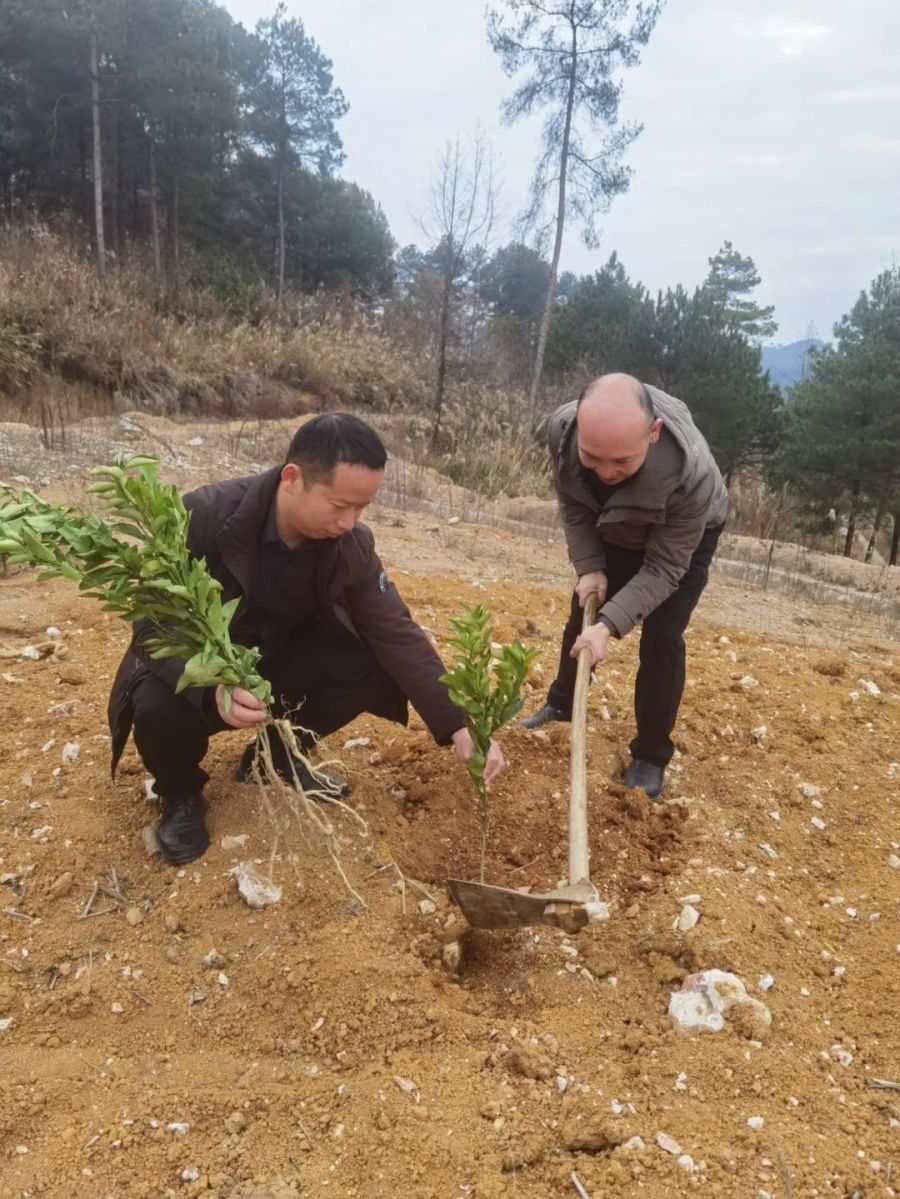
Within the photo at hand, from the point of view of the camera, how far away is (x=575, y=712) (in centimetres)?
233

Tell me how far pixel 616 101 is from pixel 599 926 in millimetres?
15666

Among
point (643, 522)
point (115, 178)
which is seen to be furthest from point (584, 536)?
point (115, 178)

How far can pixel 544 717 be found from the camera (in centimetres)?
343

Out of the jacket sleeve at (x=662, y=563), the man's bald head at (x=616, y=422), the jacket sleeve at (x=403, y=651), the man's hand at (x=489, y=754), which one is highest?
the man's bald head at (x=616, y=422)

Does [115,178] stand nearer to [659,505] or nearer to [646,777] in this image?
[659,505]

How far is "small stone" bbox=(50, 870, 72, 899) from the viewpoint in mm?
2287

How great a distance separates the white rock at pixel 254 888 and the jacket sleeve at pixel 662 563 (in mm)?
1294

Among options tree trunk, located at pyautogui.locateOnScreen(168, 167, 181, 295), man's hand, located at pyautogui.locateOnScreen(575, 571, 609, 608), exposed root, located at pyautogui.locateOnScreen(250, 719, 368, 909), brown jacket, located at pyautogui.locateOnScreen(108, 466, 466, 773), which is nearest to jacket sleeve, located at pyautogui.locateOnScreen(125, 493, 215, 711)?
brown jacket, located at pyautogui.locateOnScreen(108, 466, 466, 773)

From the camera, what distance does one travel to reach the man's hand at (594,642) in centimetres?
256

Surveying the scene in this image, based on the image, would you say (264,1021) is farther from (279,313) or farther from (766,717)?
(279,313)

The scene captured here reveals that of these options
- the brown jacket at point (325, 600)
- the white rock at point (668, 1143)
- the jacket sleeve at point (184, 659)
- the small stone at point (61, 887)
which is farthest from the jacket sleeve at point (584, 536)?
the small stone at point (61, 887)

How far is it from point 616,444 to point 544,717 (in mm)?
1404

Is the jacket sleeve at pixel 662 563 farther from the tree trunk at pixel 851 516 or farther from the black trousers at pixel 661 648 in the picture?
the tree trunk at pixel 851 516

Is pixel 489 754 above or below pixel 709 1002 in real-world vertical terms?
above
